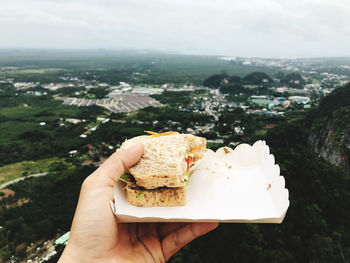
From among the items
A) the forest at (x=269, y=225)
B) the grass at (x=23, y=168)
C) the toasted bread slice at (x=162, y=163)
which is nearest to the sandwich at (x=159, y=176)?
the toasted bread slice at (x=162, y=163)

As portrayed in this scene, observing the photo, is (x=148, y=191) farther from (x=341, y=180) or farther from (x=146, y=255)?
(x=341, y=180)

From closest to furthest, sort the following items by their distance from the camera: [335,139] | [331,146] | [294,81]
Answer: [335,139] → [331,146] → [294,81]

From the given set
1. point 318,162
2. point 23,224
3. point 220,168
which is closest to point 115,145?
point 23,224

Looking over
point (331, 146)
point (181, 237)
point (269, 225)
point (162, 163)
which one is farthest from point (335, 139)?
point (162, 163)

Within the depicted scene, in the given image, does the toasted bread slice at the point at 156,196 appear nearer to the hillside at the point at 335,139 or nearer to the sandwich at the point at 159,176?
the sandwich at the point at 159,176

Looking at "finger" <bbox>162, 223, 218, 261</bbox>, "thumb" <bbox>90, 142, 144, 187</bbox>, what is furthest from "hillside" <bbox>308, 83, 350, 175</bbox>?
"thumb" <bbox>90, 142, 144, 187</bbox>

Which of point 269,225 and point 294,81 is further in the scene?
point 294,81

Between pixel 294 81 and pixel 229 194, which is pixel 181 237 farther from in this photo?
pixel 294 81
